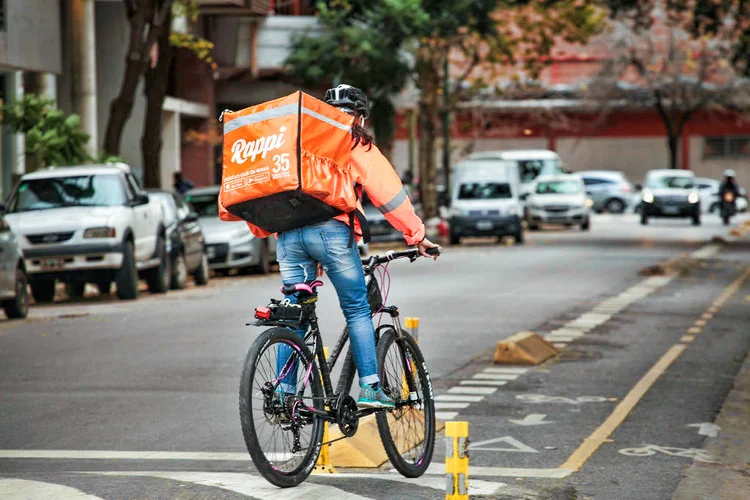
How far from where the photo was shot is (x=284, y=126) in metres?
6.83

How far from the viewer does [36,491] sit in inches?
269

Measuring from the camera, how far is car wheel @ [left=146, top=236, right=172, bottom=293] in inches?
878

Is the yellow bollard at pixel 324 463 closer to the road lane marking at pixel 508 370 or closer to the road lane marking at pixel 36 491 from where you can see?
the road lane marking at pixel 36 491

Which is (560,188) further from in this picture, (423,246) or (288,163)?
(288,163)

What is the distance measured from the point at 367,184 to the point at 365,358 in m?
0.83

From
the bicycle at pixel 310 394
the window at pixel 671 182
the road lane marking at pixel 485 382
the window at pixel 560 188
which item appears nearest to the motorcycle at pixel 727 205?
the window at pixel 671 182

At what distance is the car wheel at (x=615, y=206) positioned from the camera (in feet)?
202

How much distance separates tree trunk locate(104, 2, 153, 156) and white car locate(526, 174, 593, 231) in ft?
64.5

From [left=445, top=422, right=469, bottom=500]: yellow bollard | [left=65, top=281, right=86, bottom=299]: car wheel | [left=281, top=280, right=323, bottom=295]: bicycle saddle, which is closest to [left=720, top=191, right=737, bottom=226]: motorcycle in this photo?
[left=65, top=281, right=86, bottom=299]: car wheel

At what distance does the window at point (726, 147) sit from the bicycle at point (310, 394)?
64.5m

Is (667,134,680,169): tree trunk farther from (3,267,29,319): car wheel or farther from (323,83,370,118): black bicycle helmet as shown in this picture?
(323,83,370,118): black bicycle helmet

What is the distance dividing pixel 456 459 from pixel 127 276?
14.9 m

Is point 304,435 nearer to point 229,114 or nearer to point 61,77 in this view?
point 229,114

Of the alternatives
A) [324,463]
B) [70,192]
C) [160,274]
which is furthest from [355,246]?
[160,274]
